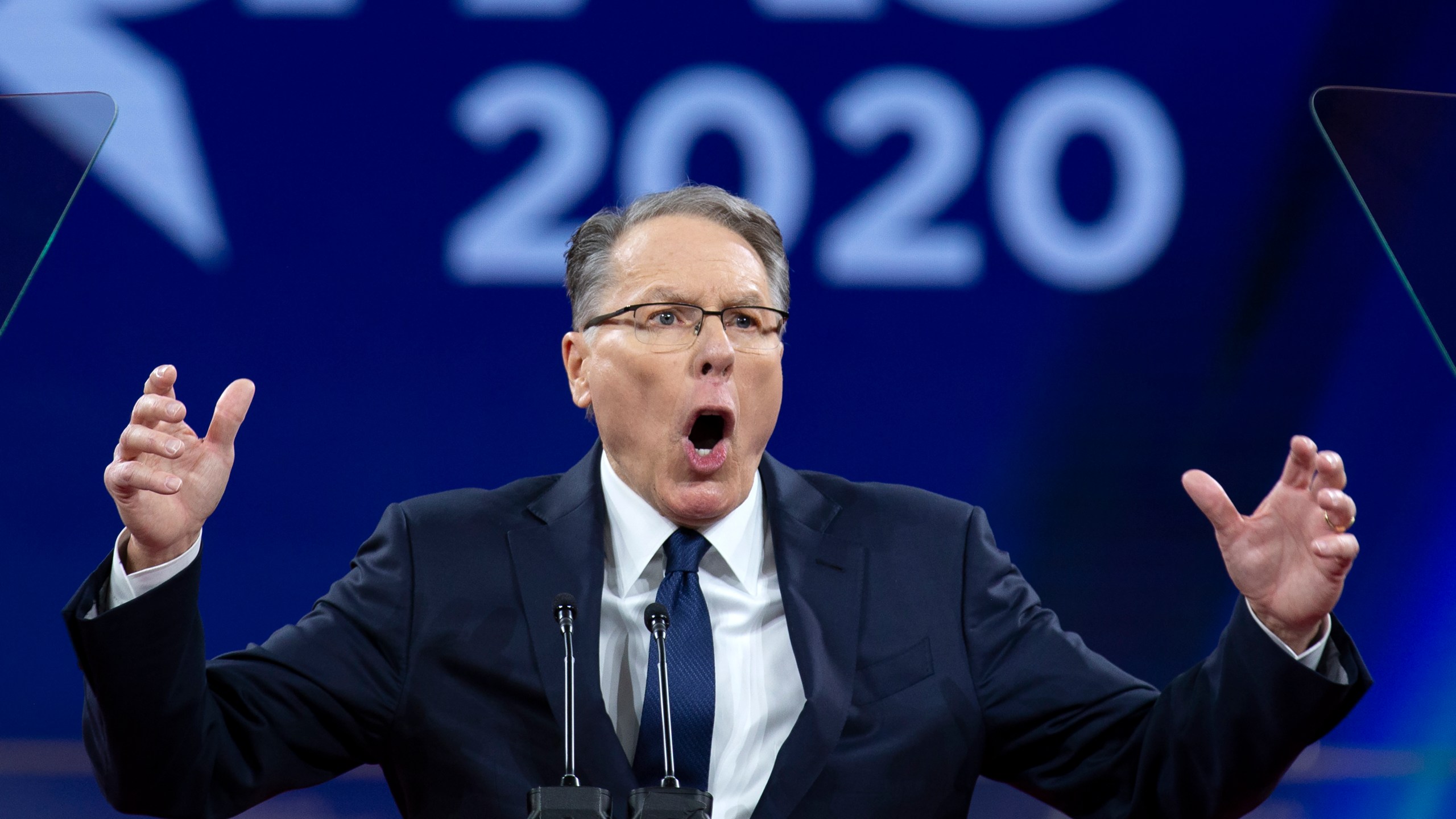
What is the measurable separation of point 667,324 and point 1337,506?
0.99m

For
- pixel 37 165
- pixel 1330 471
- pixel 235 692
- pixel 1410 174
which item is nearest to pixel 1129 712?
pixel 1330 471

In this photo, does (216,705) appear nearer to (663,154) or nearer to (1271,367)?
(663,154)

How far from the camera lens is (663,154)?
2953 mm

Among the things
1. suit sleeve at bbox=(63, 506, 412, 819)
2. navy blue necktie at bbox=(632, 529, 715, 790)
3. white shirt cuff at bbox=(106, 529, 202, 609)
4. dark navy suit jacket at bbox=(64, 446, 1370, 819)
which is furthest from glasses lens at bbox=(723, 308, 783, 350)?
white shirt cuff at bbox=(106, 529, 202, 609)

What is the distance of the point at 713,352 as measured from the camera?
200 cm

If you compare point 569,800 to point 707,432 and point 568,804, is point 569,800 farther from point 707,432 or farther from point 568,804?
point 707,432

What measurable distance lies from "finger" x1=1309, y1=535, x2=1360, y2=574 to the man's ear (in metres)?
1.13

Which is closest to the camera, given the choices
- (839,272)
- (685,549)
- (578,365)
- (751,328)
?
(685,549)

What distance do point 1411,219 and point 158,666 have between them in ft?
4.98

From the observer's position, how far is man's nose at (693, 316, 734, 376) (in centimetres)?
200

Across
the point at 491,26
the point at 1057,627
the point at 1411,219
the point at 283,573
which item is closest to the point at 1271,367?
the point at 1057,627

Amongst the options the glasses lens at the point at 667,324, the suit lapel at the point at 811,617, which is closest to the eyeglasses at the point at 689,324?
the glasses lens at the point at 667,324

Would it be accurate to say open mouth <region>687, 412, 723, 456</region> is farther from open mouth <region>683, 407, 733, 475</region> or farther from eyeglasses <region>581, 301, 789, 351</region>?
eyeglasses <region>581, 301, 789, 351</region>

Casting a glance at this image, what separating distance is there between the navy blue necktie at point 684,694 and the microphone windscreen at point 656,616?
0.17 m
